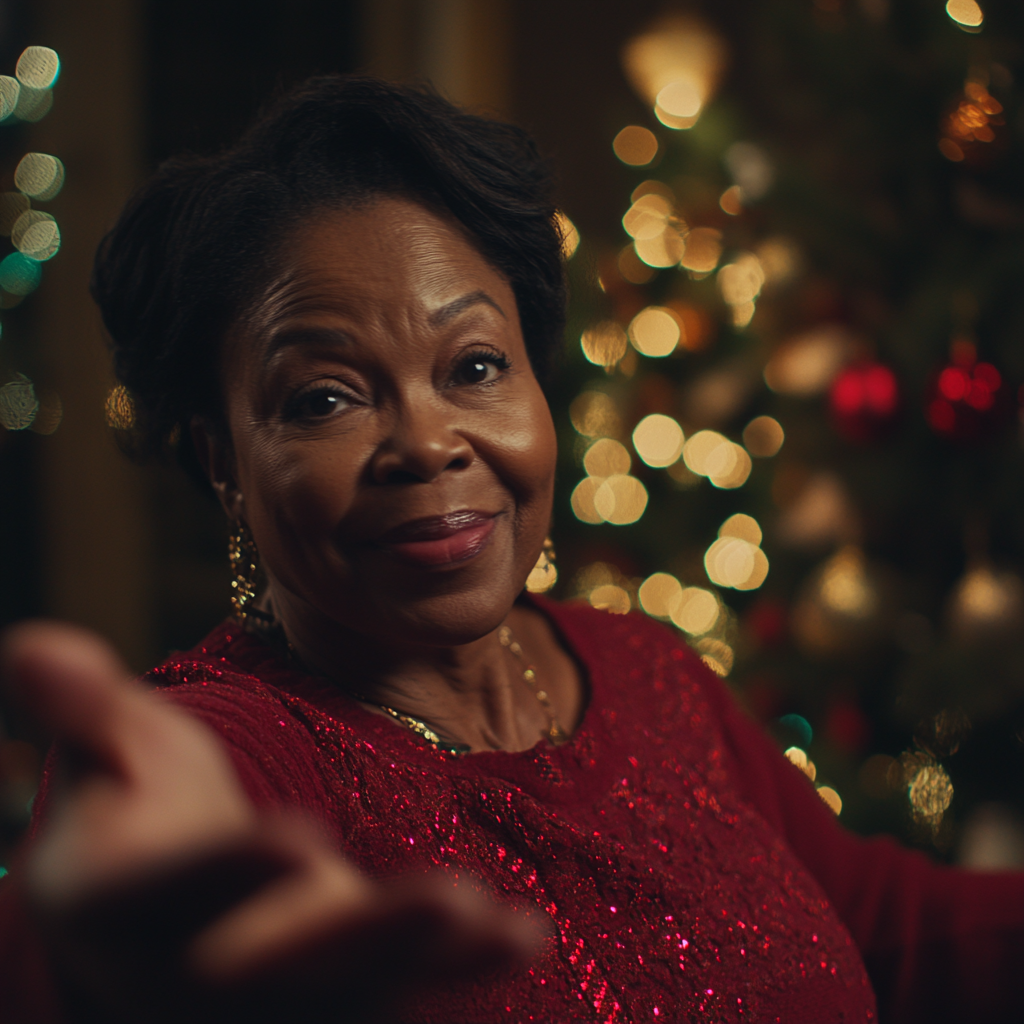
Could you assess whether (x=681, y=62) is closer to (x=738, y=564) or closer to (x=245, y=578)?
(x=738, y=564)

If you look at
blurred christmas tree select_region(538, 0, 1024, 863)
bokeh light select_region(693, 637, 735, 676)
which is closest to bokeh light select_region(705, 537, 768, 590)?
blurred christmas tree select_region(538, 0, 1024, 863)

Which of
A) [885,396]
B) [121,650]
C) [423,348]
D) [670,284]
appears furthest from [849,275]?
[121,650]

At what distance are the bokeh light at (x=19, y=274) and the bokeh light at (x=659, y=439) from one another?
1923 mm

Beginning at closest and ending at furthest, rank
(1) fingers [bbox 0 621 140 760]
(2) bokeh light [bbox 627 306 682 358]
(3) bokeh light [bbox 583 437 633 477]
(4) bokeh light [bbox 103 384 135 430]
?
(1) fingers [bbox 0 621 140 760] → (4) bokeh light [bbox 103 384 135 430] → (2) bokeh light [bbox 627 306 682 358] → (3) bokeh light [bbox 583 437 633 477]

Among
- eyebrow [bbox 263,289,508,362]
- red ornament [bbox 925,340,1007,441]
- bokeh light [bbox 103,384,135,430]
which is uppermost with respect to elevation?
eyebrow [bbox 263,289,508,362]

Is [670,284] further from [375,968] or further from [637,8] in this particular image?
[375,968]

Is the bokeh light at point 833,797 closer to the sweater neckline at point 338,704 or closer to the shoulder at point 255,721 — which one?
the sweater neckline at point 338,704

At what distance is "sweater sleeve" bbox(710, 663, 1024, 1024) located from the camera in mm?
942

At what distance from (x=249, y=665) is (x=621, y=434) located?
1.54 metres

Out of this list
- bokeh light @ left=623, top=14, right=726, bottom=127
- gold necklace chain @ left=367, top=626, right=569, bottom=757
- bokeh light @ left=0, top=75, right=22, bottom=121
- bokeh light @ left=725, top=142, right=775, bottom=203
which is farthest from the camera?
bokeh light @ left=0, top=75, right=22, bottom=121

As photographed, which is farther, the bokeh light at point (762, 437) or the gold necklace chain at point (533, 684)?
the bokeh light at point (762, 437)

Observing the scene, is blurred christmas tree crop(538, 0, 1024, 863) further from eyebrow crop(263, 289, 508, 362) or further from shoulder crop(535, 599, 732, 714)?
eyebrow crop(263, 289, 508, 362)

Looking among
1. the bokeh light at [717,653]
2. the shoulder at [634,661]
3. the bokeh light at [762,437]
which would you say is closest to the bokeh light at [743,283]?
the bokeh light at [762,437]

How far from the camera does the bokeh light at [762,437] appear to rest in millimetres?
2002
